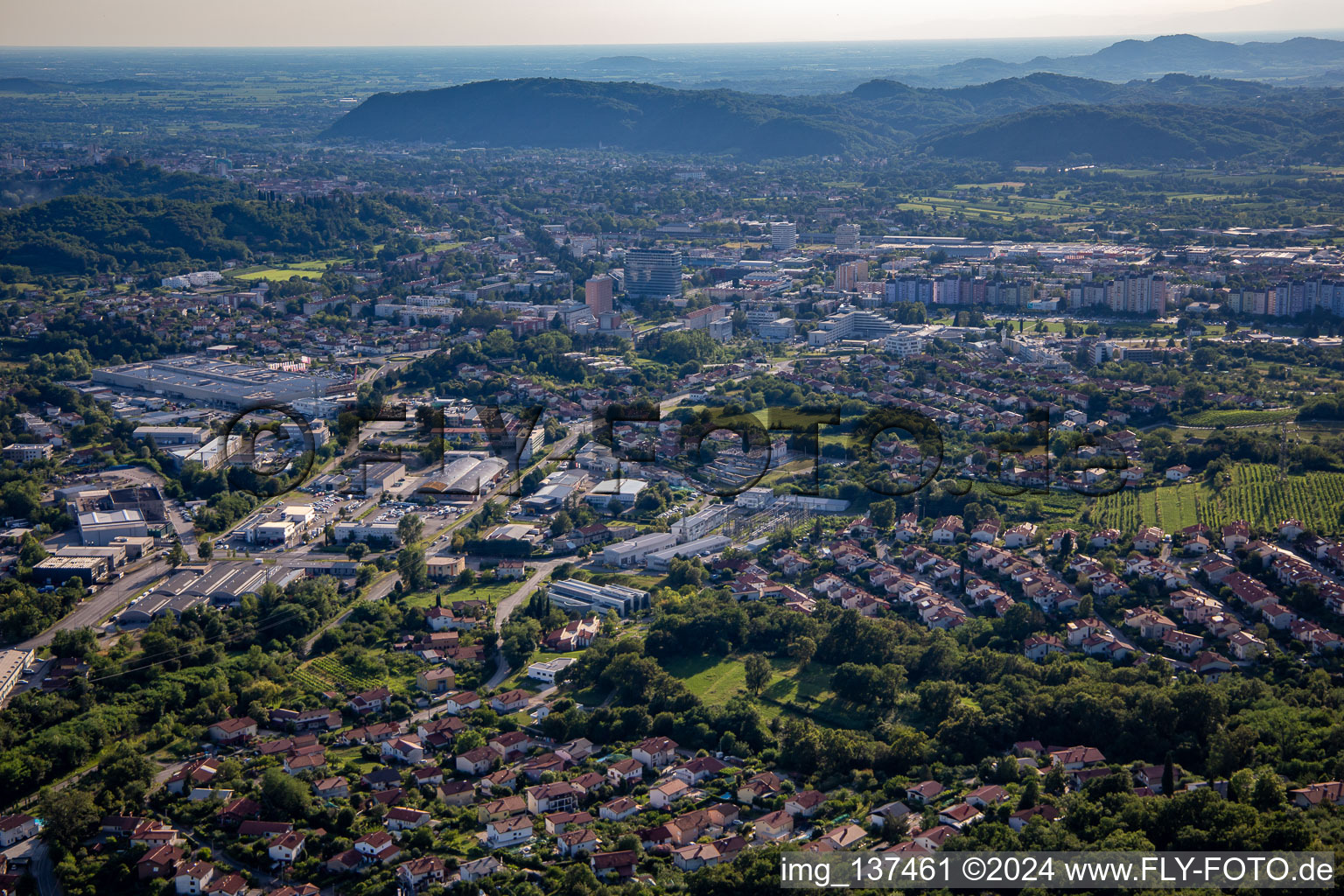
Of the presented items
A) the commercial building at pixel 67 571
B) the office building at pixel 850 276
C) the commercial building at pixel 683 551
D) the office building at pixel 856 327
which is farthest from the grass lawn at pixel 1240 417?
the commercial building at pixel 67 571

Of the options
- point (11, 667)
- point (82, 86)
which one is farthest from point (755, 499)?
point (82, 86)

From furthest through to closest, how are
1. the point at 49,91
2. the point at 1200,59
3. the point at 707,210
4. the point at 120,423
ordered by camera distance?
1. the point at 1200,59
2. the point at 49,91
3. the point at 707,210
4. the point at 120,423

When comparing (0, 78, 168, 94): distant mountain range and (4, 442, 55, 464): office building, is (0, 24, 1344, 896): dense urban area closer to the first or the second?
(4, 442, 55, 464): office building

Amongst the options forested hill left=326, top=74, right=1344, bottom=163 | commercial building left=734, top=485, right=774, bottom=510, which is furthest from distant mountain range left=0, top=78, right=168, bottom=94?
commercial building left=734, top=485, right=774, bottom=510

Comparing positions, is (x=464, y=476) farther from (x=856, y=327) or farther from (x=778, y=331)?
(x=856, y=327)

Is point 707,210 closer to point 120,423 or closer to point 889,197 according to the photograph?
point 889,197

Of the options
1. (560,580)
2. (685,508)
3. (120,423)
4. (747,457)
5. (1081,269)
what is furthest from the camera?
(1081,269)

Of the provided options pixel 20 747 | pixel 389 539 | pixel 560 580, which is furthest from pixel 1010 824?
pixel 389 539

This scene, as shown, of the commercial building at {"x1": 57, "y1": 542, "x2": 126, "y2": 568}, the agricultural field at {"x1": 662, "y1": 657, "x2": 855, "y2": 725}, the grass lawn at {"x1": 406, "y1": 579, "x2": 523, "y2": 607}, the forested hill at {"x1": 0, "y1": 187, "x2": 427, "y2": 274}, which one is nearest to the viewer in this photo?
the agricultural field at {"x1": 662, "y1": 657, "x2": 855, "y2": 725}
